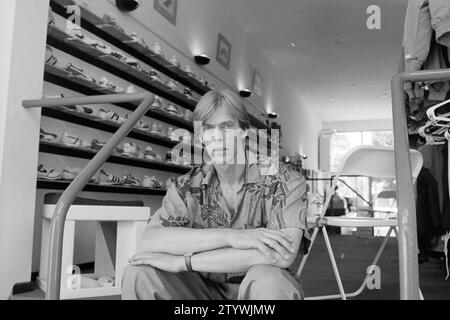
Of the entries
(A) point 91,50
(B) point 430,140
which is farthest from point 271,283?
(A) point 91,50

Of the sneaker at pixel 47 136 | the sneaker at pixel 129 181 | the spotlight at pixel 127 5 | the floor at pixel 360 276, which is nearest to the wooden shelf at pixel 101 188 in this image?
the sneaker at pixel 129 181

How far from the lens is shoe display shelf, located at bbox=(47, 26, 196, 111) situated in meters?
2.89

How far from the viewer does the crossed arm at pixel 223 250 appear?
3.56 feet

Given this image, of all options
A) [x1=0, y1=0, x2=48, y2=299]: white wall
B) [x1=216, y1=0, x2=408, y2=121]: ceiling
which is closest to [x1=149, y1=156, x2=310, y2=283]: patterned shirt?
[x1=0, y1=0, x2=48, y2=299]: white wall

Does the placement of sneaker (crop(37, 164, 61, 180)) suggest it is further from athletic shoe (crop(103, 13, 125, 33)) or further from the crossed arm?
the crossed arm

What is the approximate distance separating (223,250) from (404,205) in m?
0.47

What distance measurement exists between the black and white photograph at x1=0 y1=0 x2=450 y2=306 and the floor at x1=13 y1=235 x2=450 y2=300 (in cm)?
3

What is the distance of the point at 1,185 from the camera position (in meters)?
2.05

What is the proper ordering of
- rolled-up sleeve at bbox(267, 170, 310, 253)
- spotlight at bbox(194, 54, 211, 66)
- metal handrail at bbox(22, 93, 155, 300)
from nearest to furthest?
metal handrail at bbox(22, 93, 155, 300)
rolled-up sleeve at bbox(267, 170, 310, 253)
spotlight at bbox(194, 54, 211, 66)

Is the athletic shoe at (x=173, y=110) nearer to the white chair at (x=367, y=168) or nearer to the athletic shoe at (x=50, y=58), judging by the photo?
the athletic shoe at (x=50, y=58)

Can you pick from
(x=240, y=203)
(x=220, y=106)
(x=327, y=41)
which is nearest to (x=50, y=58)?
(x=220, y=106)

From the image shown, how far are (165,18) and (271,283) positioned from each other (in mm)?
3971

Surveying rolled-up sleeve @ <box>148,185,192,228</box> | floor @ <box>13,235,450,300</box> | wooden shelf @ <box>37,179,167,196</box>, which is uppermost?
wooden shelf @ <box>37,179,167,196</box>

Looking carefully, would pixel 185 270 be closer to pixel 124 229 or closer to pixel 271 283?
pixel 271 283
